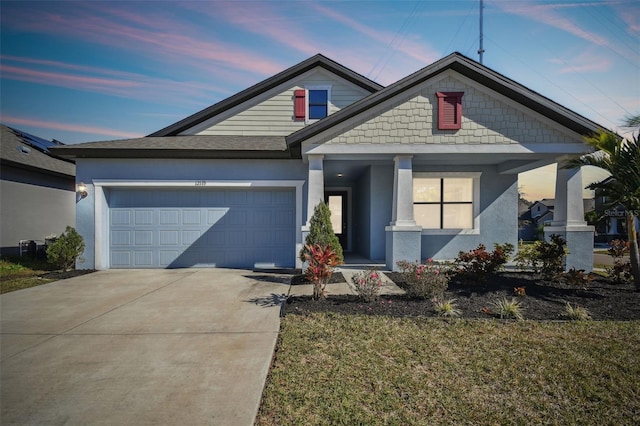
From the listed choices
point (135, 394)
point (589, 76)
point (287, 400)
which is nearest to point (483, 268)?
point (287, 400)

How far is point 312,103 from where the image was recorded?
12797mm

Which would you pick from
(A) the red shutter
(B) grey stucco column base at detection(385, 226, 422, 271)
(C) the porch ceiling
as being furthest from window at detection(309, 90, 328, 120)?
(B) grey stucco column base at detection(385, 226, 422, 271)

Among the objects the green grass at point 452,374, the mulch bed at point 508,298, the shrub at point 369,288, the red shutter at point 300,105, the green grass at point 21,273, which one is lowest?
the green grass at point 21,273

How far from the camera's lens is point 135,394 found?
9.92 ft

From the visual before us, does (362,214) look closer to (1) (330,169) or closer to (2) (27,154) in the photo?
(1) (330,169)

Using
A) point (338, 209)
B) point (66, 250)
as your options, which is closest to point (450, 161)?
point (338, 209)

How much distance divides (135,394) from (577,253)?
1085cm

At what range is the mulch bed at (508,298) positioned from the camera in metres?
5.39

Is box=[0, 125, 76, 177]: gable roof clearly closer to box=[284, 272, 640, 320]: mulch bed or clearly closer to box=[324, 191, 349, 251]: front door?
box=[324, 191, 349, 251]: front door

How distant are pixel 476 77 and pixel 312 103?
6362mm

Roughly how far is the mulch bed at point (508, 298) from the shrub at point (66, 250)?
744 centimetres

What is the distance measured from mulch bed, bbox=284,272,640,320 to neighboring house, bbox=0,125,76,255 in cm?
1238

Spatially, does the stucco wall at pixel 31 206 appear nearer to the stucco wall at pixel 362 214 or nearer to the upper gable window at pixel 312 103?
the upper gable window at pixel 312 103

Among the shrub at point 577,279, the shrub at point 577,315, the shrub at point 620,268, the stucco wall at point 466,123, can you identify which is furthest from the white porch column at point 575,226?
the shrub at point 577,315
